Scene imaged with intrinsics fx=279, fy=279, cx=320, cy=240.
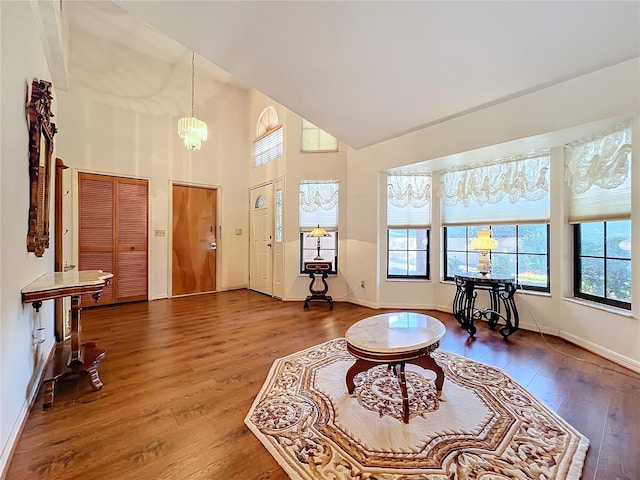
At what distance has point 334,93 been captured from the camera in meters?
2.43

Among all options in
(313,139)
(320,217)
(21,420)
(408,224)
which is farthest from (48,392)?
(313,139)

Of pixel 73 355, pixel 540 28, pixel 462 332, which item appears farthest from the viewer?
pixel 462 332

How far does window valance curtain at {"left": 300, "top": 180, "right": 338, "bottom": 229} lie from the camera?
479 centimetres

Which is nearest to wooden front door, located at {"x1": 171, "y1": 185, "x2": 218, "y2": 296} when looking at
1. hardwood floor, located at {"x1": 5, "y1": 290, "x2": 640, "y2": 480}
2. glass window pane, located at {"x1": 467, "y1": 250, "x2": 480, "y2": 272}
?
hardwood floor, located at {"x1": 5, "y1": 290, "x2": 640, "y2": 480}

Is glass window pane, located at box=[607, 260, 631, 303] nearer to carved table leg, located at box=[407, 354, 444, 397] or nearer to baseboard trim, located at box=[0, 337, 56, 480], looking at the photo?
carved table leg, located at box=[407, 354, 444, 397]

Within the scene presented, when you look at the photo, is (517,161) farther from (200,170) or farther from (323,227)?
(200,170)

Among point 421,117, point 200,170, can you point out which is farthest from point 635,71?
point 200,170

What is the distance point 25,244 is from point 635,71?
4658mm

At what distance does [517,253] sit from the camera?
3.51 m

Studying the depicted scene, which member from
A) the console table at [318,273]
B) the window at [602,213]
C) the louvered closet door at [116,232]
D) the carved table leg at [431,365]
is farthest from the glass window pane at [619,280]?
the louvered closet door at [116,232]

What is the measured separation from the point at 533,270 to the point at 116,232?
19.9ft

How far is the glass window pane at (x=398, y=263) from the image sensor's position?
14.5 feet

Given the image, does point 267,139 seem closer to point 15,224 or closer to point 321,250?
point 321,250

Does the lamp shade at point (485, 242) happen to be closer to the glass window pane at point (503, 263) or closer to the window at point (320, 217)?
the glass window pane at point (503, 263)
